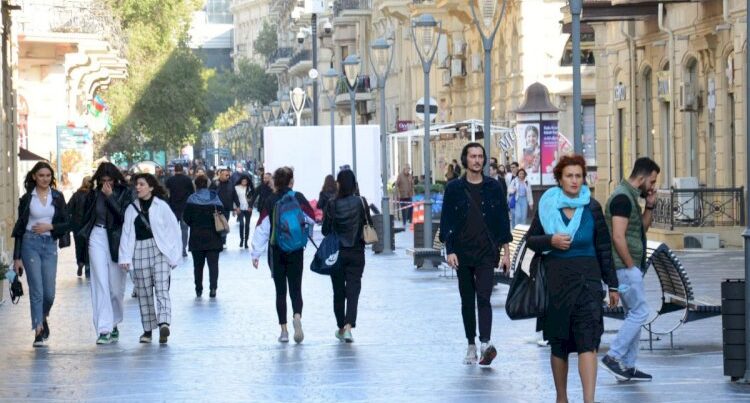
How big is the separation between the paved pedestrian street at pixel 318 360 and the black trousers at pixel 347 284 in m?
0.26

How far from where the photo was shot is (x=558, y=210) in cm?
1097

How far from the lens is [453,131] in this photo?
4941 centimetres

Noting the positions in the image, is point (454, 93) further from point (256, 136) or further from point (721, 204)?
point (256, 136)

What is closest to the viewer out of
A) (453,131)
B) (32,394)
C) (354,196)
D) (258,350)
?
(32,394)

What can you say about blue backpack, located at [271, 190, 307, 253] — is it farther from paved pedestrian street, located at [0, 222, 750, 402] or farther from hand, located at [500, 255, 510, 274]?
hand, located at [500, 255, 510, 274]

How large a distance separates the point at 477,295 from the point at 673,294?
1.93 metres

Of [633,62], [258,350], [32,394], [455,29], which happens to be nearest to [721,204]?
[633,62]

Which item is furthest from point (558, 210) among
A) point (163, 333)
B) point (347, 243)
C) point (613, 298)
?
point (163, 333)

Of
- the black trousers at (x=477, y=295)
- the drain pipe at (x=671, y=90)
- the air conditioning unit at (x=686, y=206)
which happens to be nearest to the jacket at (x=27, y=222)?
the black trousers at (x=477, y=295)

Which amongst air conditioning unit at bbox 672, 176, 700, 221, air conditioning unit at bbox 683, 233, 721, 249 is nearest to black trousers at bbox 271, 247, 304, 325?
air conditioning unit at bbox 683, 233, 721, 249

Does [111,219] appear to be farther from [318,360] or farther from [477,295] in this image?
[477,295]

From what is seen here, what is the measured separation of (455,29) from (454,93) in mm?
2304

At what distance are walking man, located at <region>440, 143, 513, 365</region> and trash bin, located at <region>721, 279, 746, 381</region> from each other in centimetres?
194

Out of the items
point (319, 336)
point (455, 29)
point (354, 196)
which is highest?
point (455, 29)
